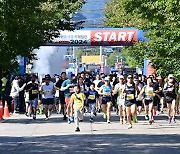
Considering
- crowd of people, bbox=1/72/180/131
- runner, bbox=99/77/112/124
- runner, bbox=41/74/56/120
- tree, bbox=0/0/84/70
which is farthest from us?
runner, bbox=41/74/56/120

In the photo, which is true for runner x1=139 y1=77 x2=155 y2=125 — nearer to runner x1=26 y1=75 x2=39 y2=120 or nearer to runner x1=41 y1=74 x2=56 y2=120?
runner x1=41 y1=74 x2=56 y2=120

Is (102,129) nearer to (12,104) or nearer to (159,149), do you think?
(159,149)

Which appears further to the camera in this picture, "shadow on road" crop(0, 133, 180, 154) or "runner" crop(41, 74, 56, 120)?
"runner" crop(41, 74, 56, 120)

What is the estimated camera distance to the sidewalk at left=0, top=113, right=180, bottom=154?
15211mm

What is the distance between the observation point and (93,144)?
16.1m

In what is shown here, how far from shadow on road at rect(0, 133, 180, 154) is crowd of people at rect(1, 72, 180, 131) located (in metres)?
2.34

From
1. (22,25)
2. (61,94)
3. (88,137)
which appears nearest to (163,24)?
(22,25)

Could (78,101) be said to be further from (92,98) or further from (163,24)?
(92,98)

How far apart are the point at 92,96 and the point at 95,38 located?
14612 mm

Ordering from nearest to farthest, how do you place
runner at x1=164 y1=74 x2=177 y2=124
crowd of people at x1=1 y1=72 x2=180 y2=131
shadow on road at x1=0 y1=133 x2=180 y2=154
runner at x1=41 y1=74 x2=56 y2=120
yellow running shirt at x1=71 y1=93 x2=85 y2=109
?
shadow on road at x1=0 y1=133 x2=180 y2=154
yellow running shirt at x1=71 y1=93 x2=85 y2=109
crowd of people at x1=1 y1=72 x2=180 y2=131
runner at x1=164 y1=74 x2=177 y2=124
runner at x1=41 y1=74 x2=56 y2=120

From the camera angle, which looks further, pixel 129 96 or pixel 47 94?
pixel 47 94

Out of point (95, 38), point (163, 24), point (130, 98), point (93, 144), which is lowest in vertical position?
point (93, 144)

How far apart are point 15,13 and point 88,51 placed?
533 feet

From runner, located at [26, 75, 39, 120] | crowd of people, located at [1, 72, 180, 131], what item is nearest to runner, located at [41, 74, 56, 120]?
crowd of people, located at [1, 72, 180, 131]
